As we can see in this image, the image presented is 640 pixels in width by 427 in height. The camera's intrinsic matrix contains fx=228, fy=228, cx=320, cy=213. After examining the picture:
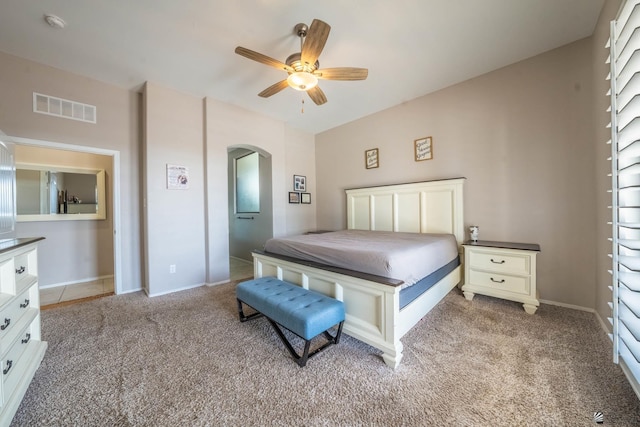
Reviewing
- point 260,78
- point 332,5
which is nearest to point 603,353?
point 332,5

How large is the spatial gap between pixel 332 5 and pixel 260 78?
1.39 m

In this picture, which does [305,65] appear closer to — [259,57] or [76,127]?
[259,57]

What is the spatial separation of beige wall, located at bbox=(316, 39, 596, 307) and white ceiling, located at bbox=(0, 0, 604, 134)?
29 centimetres

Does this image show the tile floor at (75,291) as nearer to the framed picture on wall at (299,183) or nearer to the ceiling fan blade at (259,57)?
the framed picture on wall at (299,183)

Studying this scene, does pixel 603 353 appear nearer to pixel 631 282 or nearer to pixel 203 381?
pixel 631 282

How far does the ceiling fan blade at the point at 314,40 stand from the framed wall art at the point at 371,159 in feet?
7.77

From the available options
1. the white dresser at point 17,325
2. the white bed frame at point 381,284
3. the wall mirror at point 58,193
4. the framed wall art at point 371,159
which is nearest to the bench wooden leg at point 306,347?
the white bed frame at point 381,284

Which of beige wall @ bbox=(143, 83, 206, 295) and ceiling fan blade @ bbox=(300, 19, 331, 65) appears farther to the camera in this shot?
beige wall @ bbox=(143, 83, 206, 295)

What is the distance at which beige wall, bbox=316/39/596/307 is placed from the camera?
7.97ft

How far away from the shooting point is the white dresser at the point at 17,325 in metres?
1.17

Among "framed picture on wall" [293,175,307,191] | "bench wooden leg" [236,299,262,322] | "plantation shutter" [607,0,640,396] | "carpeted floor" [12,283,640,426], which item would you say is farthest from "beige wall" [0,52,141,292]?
"plantation shutter" [607,0,640,396]

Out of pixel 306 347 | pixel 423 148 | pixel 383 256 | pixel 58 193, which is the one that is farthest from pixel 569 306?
pixel 58 193

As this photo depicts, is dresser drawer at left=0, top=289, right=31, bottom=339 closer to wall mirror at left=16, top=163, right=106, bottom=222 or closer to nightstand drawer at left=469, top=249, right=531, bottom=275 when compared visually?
wall mirror at left=16, top=163, right=106, bottom=222

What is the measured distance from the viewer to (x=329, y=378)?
154cm
